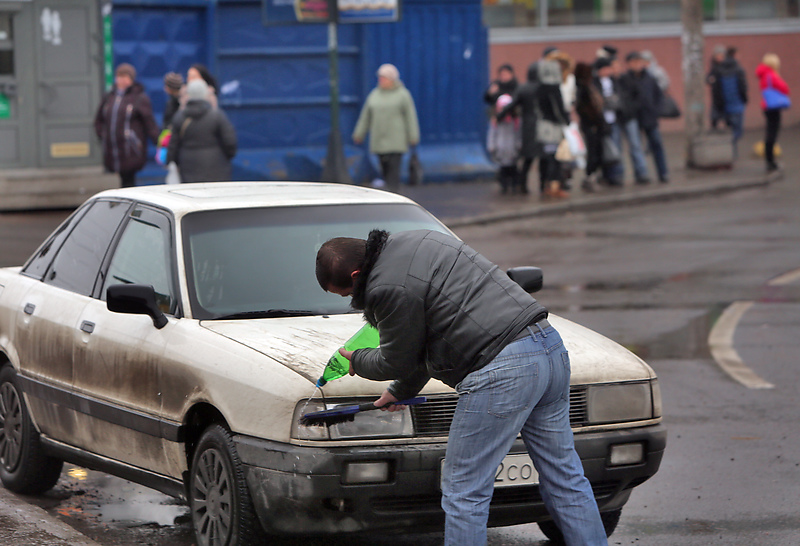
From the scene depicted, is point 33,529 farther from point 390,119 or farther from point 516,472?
point 390,119

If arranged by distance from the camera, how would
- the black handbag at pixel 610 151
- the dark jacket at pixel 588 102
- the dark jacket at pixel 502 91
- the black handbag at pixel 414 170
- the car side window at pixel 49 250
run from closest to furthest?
1. the car side window at pixel 49 250
2. the dark jacket at pixel 588 102
3. the dark jacket at pixel 502 91
4. the black handbag at pixel 610 151
5. the black handbag at pixel 414 170

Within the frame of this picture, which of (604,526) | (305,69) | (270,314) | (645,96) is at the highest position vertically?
(305,69)

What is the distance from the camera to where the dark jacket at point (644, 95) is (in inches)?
757

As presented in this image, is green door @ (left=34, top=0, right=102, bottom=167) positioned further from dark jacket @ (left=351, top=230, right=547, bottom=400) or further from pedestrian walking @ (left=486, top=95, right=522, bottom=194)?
dark jacket @ (left=351, top=230, right=547, bottom=400)

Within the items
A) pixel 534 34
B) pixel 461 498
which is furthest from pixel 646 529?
pixel 534 34

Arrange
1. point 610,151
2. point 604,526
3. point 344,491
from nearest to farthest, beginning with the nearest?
point 344,491 < point 604,526 < point 610,151

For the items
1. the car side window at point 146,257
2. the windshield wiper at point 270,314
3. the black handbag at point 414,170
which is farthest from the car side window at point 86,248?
the black handbag at point 414,170

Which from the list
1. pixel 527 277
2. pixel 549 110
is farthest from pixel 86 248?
pixel 549 110

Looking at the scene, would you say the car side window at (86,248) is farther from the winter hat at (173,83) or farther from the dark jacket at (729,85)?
the dark jacket at (729,85)

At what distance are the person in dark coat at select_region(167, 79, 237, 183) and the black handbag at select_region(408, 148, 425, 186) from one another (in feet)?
24.3

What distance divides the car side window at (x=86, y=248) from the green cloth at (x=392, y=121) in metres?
10.9

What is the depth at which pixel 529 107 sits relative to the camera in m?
17.5

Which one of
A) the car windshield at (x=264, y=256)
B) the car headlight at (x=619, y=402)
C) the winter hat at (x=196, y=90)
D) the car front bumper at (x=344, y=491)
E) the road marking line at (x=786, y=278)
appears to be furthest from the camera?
the winter hat at (x=196, y=90)

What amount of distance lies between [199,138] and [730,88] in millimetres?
13244
